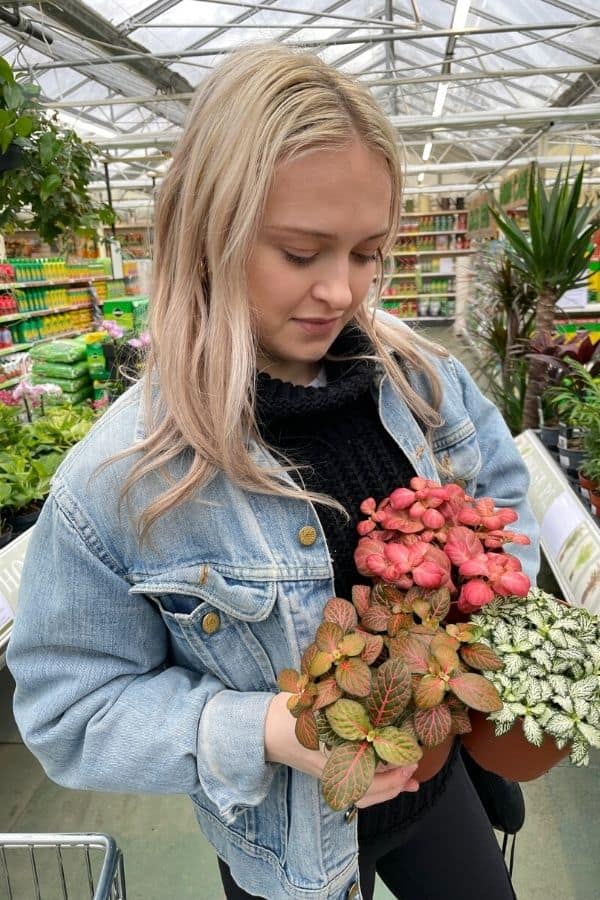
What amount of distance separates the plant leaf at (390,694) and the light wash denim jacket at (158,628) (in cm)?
19

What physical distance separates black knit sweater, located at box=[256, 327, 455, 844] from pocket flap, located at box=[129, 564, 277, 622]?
0.12 metres

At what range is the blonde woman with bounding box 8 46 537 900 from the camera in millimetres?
711

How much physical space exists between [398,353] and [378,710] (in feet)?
1.92

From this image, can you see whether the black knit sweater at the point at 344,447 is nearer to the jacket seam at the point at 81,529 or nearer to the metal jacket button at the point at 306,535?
the metal jacket button at the point at 306,535

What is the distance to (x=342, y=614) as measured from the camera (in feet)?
2.37

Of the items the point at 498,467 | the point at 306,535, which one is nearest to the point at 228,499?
the point at 306,535

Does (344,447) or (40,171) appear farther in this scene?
(40,171)

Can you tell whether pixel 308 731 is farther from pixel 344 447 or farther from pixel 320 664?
pixel 344 447

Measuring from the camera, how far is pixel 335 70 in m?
→ 0.79

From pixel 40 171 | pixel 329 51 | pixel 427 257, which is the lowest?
pixel 427 257

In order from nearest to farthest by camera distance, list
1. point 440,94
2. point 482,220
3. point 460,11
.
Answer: point 460,11 < point 440,94 < point 482,220

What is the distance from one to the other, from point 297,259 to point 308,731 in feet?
1.72

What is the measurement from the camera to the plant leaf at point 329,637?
0.67m

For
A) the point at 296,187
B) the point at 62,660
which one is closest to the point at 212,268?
the point at 296,187
